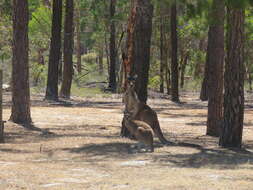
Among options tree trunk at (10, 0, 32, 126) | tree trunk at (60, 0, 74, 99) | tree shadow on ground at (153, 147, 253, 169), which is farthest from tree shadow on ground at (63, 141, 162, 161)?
tree trunk at (60, 0, 74, 99)

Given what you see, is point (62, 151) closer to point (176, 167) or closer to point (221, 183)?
point (176, 167)

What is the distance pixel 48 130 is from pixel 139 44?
4195mm

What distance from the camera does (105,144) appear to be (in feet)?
42.5

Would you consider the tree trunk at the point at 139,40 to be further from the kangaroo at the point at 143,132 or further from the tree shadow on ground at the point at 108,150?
the kangaroo at the point at 143,132

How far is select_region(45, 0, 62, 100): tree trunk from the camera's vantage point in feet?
88.3

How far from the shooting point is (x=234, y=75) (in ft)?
41.9

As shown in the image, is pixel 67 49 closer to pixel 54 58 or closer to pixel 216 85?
pixel 54 58

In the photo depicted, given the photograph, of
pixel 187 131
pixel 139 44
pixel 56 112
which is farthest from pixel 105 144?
pixel 56 112

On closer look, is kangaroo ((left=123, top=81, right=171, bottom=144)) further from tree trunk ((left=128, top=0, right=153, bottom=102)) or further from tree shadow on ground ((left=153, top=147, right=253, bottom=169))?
tree trunk ((left=128, top=0, right=153, bottom=102))

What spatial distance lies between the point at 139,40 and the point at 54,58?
45.6ft

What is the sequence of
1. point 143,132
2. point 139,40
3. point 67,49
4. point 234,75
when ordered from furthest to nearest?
point 67,49
point 139,40
point 234,75
point 143,132

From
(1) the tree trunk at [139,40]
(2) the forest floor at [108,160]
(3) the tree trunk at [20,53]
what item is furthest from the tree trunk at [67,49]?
(1) the tree trunk at [139,40]

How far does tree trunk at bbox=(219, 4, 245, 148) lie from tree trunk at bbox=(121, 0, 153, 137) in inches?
80.8

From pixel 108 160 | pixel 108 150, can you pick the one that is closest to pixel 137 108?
pixel 108 150
